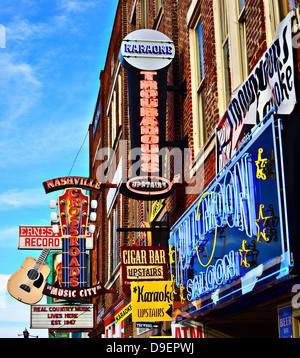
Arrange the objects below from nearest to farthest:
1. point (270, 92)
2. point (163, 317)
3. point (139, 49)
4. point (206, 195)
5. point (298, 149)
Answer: point (298, 149) → point (270, 92) → point (206, 195) → point (163, 317) → point (139, 49)

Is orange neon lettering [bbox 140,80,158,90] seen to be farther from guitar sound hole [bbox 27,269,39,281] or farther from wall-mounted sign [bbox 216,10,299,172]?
guitar sound hole [bbox 27,269,39,281]

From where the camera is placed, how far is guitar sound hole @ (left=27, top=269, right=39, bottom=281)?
25331mm

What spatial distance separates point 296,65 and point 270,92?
0.78m

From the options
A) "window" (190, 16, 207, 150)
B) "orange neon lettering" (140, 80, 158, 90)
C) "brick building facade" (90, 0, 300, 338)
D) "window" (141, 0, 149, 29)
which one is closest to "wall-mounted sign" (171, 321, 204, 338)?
"brick building facade" (90, 0, 300, 338)

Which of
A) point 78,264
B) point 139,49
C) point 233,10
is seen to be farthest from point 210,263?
point 78,264

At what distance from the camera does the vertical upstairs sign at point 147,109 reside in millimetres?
13250

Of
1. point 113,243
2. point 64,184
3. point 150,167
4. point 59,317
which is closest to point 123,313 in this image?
point 64,184

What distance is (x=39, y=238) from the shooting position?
83.2ft

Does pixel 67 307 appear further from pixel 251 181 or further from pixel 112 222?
pixel 251 181

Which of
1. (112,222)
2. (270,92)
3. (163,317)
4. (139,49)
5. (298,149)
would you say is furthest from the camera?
(112,222)

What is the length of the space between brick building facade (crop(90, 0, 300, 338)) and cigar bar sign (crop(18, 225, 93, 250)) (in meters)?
2.46

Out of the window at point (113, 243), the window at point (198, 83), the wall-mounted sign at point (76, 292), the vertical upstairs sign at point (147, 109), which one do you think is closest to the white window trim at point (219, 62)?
the window at point (198, 83)

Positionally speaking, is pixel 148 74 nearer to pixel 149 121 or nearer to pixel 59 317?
pixel 149 121

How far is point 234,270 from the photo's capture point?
782 cm
